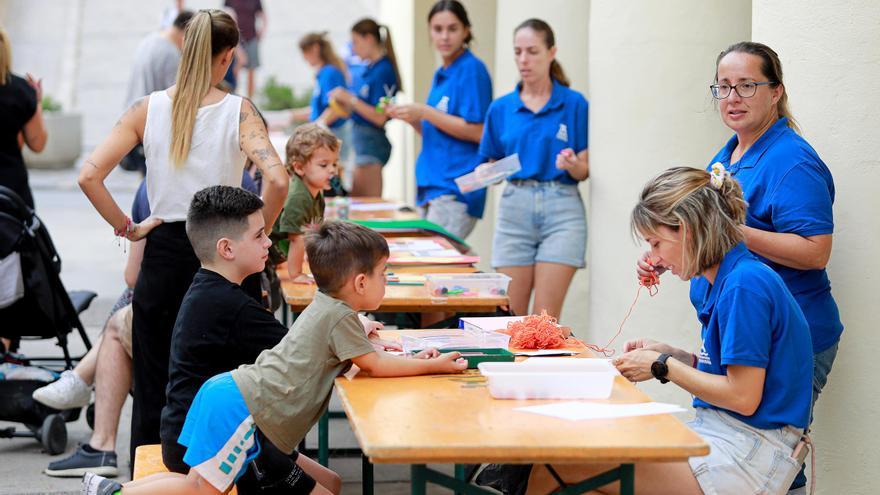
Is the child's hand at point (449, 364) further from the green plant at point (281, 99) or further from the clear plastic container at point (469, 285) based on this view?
the green plant at point (281, 99)

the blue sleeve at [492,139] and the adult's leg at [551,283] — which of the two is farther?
the blue sleeve at [492,139]

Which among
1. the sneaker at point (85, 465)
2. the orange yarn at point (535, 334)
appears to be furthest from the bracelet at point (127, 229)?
the orange yarn at point (535, 334)

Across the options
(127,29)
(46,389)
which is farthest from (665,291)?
(127,29)

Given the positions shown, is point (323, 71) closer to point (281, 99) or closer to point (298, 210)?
point (298, 210)

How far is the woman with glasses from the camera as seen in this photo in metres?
3.94

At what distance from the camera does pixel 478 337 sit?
4008mm

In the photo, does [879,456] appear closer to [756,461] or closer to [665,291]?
[756,461]

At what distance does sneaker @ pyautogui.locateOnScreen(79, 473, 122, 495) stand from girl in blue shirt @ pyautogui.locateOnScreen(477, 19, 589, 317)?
290cm

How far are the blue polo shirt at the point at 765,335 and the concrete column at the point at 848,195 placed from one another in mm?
727

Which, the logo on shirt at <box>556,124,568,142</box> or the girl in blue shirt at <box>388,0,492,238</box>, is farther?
the girl in blue shirt at <box>388,0,492,238</box>

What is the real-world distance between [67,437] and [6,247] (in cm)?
98

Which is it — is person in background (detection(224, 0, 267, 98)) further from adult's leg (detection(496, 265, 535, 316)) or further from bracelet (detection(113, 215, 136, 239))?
bracelet (detection(113, 215, 136, 239))

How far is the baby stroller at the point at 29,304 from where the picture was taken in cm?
596

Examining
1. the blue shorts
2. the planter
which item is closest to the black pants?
the blue shorts
